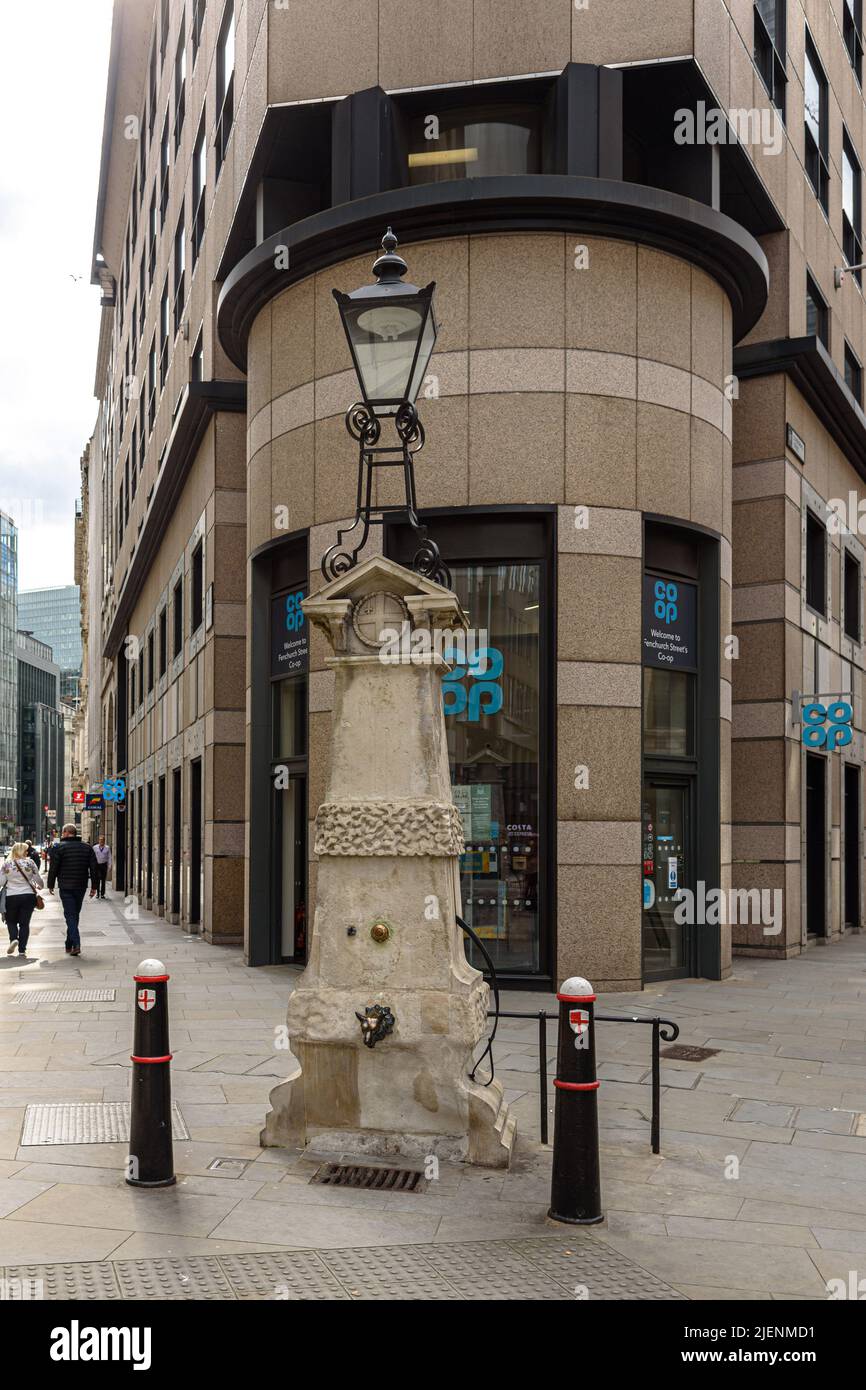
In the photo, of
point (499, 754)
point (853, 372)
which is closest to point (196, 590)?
point (499, 754)

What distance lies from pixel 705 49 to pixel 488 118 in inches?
101

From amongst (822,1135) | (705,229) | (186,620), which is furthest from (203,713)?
(822,1135)

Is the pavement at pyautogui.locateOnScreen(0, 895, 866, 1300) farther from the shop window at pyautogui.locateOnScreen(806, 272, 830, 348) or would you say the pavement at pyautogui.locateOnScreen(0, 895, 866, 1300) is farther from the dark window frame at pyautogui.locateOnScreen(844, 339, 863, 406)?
the dark window frame at pyautogui.locateOnScreen(844, 339, 863, 406)

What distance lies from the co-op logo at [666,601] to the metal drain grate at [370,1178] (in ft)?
28.8

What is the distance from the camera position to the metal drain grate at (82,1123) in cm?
727

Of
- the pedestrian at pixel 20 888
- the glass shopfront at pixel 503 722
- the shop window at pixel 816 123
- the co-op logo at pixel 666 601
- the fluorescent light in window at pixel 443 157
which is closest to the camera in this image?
the glass shopfront at pixel 503 722

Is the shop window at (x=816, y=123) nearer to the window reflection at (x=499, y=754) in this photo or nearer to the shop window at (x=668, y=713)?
the shop window at (x=668, y=713)

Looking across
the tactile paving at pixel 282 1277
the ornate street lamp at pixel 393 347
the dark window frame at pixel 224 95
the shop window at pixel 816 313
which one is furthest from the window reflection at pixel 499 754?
the dark window frame at pixel 224 95

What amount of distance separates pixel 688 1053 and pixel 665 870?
14.1ft

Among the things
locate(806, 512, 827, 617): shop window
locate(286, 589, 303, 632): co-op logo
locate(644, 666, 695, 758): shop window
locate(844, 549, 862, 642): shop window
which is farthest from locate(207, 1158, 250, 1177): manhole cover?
locate(844, 549, 862, 642): shop window

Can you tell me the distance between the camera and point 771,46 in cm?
1831

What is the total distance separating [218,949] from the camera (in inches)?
733

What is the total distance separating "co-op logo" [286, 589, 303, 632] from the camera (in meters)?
15.6

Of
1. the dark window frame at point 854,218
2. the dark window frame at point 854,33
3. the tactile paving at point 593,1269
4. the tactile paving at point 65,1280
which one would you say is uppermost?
the dark window frame at point 854,33
